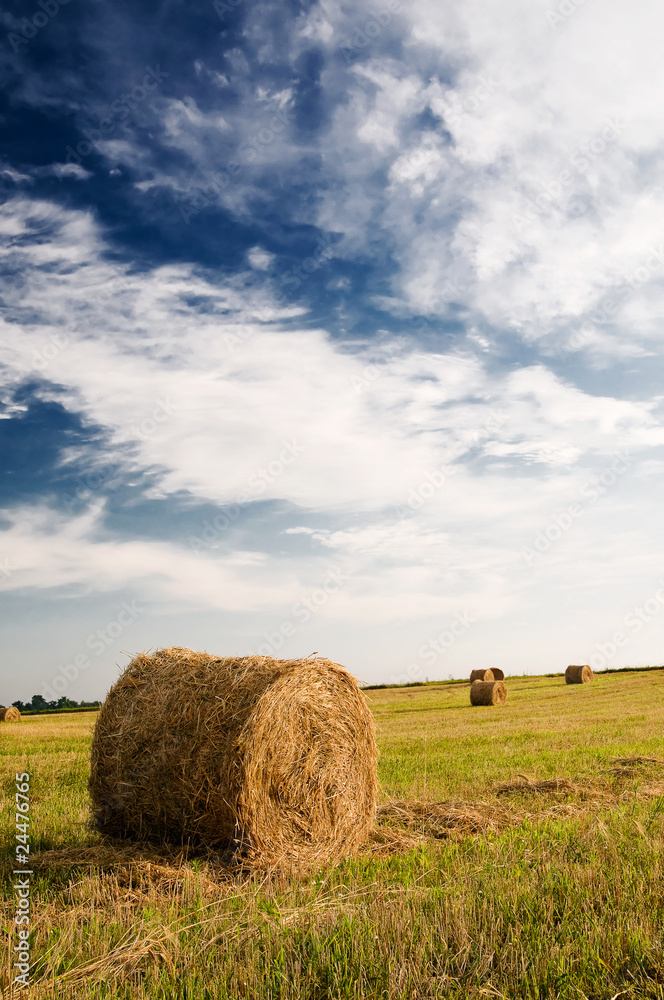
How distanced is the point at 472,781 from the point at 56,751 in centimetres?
1008

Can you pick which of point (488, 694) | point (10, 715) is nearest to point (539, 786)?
point (488, 694)

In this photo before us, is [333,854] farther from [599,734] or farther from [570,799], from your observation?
[599,734]

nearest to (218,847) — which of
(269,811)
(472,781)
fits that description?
(269,811)

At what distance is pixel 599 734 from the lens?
15414 mm

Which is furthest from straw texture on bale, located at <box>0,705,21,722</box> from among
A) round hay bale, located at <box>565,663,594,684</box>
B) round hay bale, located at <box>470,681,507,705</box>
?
round hay bale, located at <box>565,663,594,684</box>

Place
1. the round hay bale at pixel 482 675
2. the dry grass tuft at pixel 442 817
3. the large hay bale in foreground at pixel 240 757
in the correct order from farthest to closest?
the round hay bale at pixel 482 675, the dry grass tuft at pixel 442 817, the large hay bale in foreground at pixel 240 757

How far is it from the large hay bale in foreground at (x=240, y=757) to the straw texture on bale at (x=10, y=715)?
33953 millimetres

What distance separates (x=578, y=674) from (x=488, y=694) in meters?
13.1

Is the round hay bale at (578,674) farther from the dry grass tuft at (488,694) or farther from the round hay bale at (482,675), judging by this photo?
the dry grass tuft at (488,694)

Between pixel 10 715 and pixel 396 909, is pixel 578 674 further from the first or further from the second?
pixel 396 909

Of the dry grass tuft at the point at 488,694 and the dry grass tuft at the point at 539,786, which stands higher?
the dry grass tuft at the point at 539,786

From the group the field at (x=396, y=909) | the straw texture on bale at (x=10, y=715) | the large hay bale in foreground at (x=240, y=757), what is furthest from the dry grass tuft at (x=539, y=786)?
the straw texture on bale at (x=10, y=715)

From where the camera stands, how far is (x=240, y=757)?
21.7ft

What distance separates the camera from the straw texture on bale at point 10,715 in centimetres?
3744
